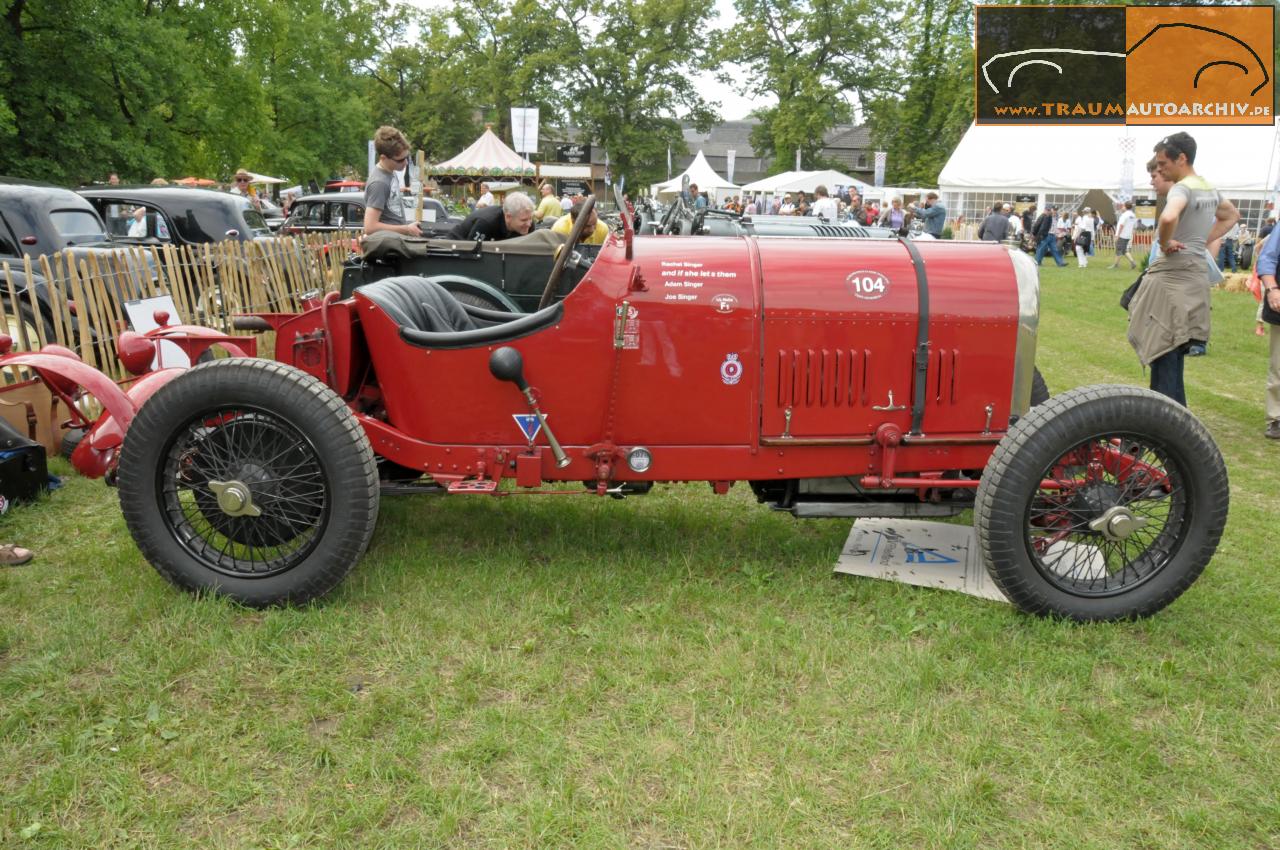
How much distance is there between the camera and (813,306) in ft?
11.8

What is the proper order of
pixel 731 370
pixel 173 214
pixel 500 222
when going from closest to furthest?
pixel 731 370 < pixel 500 222 < pixel 173 214

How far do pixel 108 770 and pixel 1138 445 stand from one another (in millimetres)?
3516

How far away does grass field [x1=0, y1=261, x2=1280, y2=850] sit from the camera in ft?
7.86

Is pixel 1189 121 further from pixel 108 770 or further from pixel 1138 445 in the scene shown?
pixel 108 770

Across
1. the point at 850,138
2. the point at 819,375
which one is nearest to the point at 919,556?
the point at 819,375

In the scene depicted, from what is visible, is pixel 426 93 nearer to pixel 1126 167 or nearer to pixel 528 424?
pixel 1126 167

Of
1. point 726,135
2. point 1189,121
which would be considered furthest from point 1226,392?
point 726,135

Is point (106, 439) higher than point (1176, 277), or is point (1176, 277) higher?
point (1176, 277)

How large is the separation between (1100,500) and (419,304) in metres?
2.82

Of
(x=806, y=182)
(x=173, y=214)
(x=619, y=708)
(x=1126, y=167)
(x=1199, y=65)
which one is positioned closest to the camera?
(x=619, y=708)

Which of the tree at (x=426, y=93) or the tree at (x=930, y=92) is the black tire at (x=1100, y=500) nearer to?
the tree at (x=930, y=92)

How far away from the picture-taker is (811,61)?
56281mm

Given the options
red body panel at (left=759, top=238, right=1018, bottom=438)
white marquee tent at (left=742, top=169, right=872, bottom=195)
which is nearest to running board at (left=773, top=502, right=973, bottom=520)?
red body panel at (left=759, top=238, right=1018, bottom=438)

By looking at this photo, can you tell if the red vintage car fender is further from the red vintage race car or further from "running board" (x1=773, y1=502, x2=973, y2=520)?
"running board" (x1=773, y1=502, x2=973, y2=520)
